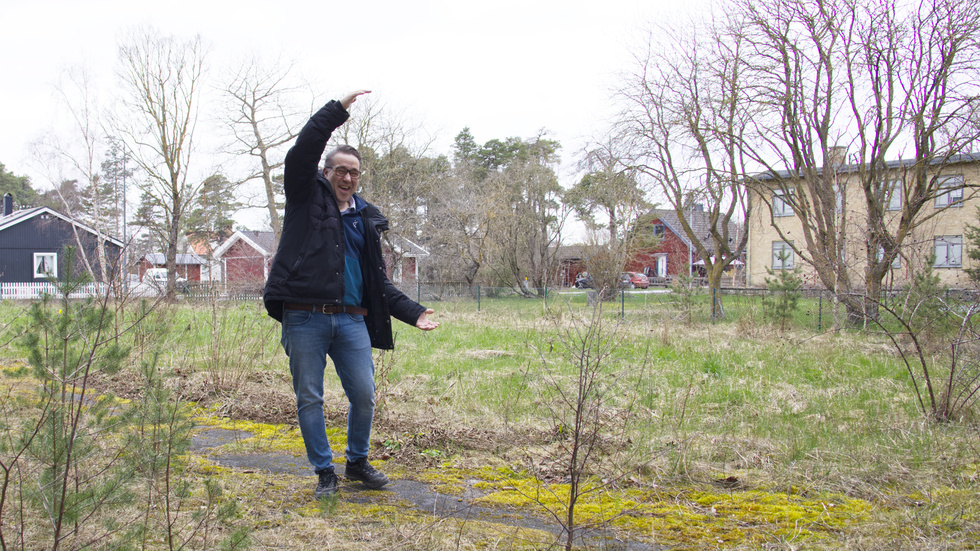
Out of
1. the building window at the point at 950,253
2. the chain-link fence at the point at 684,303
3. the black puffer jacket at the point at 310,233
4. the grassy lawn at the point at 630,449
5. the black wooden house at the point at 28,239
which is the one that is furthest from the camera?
the black wooden house at the point at 28,239

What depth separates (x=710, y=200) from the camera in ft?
56.6

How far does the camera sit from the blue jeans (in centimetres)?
307

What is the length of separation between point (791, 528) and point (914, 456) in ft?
5.01

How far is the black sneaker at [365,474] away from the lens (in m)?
3.28

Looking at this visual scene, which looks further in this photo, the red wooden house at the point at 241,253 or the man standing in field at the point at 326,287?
Result: the red wooden house at the point at 241,253

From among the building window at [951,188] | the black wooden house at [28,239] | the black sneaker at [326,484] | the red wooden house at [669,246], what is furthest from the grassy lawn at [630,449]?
the red wooden house at [669,246]

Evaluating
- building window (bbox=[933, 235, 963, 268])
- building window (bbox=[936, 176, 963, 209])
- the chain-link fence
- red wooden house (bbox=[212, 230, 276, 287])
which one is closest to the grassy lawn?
the chain-link fence

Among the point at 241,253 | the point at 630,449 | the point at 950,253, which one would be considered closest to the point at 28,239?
the point at 241,253

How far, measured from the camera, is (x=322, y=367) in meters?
3.12

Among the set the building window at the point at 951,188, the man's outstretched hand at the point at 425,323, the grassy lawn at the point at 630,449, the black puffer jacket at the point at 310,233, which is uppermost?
the building window at the point at 951,188

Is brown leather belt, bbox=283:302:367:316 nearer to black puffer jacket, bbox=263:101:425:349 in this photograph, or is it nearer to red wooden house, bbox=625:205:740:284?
black puffer jacket, bbox=263:101:425:349

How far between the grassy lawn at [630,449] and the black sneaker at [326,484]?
93 mm

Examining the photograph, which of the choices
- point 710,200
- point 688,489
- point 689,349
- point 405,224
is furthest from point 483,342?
point 405,224

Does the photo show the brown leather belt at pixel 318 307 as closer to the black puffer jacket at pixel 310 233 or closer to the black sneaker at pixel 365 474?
the black puffer jacket at pixel 310 233
